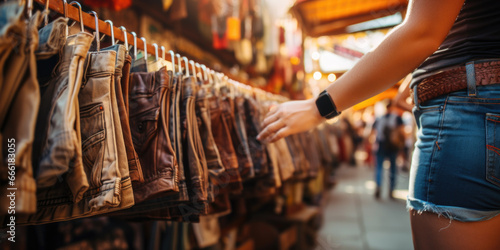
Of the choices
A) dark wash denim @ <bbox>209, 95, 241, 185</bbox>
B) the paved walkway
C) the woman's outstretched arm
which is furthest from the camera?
the paved walkway

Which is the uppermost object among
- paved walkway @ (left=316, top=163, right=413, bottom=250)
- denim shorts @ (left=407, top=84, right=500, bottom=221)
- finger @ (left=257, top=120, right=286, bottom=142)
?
finger @ (left=257, top=120, right=286, bottom=142)

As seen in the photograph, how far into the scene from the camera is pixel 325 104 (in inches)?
43.5

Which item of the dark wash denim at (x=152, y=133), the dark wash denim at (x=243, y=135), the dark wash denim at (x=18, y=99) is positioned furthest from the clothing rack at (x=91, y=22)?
the dark wash denim at (x=243, y=135)

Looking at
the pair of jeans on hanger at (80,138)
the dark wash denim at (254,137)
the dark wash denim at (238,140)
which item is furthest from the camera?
the dark wash denim at (254,137)

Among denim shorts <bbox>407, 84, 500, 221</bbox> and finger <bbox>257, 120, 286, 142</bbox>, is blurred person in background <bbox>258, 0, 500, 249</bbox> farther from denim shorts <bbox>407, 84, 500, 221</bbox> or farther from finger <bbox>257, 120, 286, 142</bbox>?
finger <bbox>257, 120, 286, 142</bbox>

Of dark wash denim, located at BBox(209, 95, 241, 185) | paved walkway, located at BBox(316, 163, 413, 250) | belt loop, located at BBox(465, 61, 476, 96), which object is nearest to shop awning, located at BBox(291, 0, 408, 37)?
paved walkway, located at BBox(316, 163, 413, 250)

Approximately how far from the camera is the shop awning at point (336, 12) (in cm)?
511

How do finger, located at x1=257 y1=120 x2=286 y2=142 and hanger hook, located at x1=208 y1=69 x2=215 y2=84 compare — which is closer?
finger, located at x1=257 y1=120 x2=286 y2=142

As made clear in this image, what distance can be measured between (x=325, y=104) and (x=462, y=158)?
18.4 inches

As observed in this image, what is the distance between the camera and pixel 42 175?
738mm

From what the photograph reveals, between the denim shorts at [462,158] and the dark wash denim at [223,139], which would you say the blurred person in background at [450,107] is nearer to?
the denim shorts at [462,158]

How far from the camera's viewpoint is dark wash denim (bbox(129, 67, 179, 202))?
3.64 feet

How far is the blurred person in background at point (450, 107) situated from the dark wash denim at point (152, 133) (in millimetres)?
713

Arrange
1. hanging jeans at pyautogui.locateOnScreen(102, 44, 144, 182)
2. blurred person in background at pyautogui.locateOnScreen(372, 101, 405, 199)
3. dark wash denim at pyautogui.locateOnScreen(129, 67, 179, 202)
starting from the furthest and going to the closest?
blurred person in background at pyautogui.locateOnScreen(372, 101, 405, 199) → dark wash denim at pyautogui.locateOnScreen(129, 67, 179, 202) → hanging jeans at pyautogui.locateOnScreen(102, 44, 144, 182)
